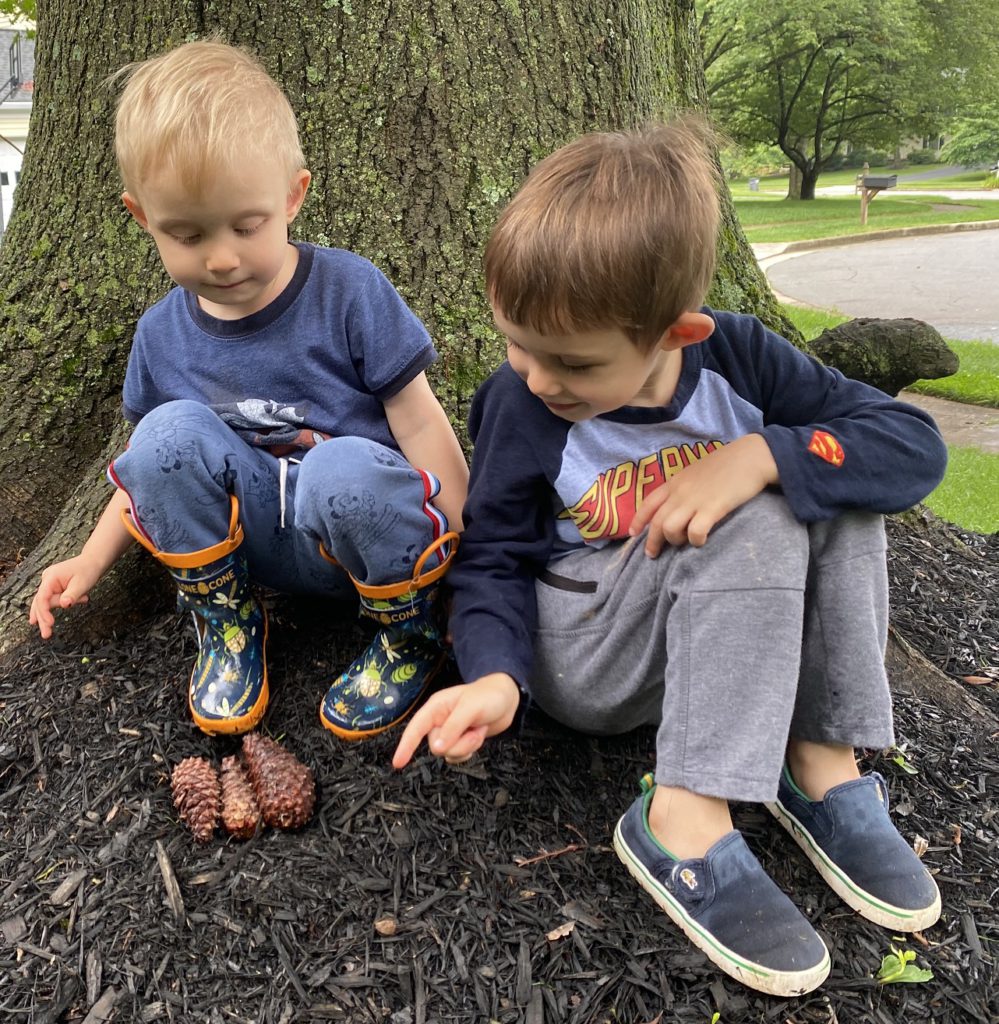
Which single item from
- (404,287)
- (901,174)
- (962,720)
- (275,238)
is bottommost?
(901,174)

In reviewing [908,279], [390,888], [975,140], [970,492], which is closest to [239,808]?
[390,888]

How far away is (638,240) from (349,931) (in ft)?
3.92

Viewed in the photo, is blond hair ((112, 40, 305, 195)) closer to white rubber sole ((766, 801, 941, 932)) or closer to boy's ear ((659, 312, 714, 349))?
boy's ear ((659, 312, 714, 349))

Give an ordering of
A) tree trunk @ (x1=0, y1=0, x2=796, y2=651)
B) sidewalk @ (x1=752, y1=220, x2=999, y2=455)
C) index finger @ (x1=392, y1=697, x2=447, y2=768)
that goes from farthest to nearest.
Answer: sidewalk @ (x1=752, y1=220, x2=999, y2=455) → tree trunk @ (x1=0, y1=0, x2=796, y2=651) → index finger @ (x1=392, y1=697, x2=447, y2=768)

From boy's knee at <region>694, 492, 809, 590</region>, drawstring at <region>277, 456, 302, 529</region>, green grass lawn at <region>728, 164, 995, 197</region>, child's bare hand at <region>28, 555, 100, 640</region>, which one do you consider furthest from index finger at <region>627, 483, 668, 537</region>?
green grass lawn at <region>728, 164, 995, 197</region>

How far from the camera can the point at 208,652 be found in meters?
1.96

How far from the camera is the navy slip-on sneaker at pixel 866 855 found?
1581 millimetres

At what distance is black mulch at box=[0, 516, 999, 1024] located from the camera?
58.9 inches

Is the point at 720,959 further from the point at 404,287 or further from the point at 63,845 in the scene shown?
the point at 404,287

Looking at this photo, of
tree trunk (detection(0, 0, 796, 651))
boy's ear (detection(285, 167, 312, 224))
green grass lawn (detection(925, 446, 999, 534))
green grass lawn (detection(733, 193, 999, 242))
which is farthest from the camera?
green grass lawn (detection(733, 193, 999, 242))

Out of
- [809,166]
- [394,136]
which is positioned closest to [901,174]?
[809,166]

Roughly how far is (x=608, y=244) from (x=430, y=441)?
67 centimetres

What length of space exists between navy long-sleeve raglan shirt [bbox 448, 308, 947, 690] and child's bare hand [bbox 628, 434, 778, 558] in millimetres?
131

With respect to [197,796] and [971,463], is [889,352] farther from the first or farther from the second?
[197,796]
